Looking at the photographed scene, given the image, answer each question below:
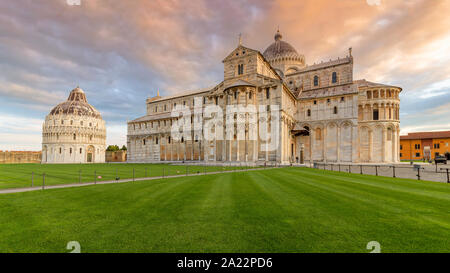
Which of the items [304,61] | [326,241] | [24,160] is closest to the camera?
[326,241]

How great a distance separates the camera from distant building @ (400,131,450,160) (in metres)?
64.0

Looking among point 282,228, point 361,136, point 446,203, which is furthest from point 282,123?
point 282,228

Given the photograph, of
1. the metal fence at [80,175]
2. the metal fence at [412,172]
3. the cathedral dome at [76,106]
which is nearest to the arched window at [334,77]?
the metal fence at [412,172]

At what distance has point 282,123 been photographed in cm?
3656

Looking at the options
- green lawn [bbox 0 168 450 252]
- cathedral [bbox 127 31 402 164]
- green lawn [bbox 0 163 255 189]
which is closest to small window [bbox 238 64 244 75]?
cathedral [bbox 127 31 402 164]

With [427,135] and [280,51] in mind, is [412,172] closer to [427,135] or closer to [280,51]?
[280,51]

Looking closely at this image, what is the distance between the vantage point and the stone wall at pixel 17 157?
72.1 m

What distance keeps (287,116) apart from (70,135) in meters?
85.7

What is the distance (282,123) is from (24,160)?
327 ft

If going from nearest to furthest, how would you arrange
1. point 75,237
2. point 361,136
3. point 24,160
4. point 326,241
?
1. point 326,241
2. point 75,237
3. point 361,136
4. point 24,160

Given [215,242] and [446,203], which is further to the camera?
[446,203]

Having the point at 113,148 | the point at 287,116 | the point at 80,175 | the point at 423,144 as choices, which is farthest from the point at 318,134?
the point at 113,148

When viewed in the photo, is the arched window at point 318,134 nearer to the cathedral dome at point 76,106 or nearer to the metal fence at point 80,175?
the metal fence at point 80,175
